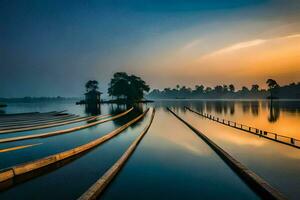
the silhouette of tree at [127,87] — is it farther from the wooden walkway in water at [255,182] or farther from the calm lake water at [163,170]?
the wooden walkway in water at [255,182]

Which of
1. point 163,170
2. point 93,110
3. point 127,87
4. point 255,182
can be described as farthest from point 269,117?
point 127,87

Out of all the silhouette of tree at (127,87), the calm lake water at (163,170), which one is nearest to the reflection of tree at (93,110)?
the silhouette of tree at (127,87)

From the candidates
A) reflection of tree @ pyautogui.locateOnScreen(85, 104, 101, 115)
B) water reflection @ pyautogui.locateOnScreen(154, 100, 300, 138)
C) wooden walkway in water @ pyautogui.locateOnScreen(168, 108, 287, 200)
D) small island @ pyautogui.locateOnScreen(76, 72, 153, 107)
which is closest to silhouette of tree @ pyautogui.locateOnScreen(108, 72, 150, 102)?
small island @ pyautogui.locateOnScreen(76, 72, 153, 107)

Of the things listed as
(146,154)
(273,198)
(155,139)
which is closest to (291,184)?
(273,198)

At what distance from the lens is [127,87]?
462 feet

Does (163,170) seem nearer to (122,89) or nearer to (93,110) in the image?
(93,110)

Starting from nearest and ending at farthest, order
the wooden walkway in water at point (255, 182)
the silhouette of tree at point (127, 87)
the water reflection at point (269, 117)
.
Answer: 1. the wooden walkway in water at point (255, 182)
2. the water reflection at point (269, 117)
3. the silhouette of tree at point (127, 87)

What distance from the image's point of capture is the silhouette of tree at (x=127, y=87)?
462ft

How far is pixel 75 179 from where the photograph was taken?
1659 centimetres

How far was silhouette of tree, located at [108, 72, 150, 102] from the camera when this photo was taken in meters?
141

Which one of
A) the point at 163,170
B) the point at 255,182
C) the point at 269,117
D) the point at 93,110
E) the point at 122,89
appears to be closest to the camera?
the point at 255,182

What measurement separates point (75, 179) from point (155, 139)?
17.2 meters

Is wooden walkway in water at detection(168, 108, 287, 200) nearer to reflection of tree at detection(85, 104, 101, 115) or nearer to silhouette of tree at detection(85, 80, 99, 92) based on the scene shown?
reflection of tree at detection(85, 104, 101, 115)

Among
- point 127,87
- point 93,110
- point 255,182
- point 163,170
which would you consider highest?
point 127,87
